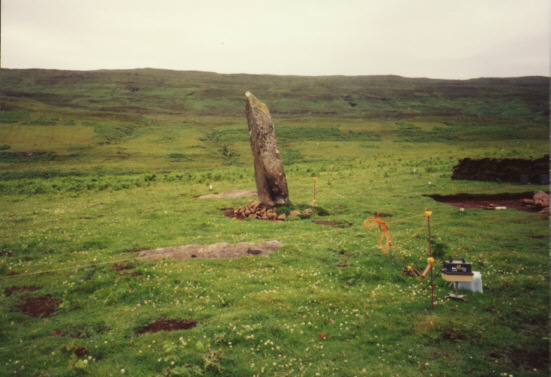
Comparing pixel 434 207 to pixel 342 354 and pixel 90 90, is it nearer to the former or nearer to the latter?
pixel 342 354

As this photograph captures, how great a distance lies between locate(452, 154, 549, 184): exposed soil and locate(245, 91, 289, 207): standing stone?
19669 millimetres

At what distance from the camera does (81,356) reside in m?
8.36

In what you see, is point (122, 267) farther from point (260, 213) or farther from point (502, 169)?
Result: point (502, 169)

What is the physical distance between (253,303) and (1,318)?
7414 millimetres

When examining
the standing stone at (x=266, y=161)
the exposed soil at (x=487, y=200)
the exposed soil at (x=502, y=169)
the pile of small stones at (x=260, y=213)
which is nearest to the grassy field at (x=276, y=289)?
the pile of small stones at (x=260, y=213)

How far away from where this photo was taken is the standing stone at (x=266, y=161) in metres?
22.3

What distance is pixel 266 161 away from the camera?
22.3 meters

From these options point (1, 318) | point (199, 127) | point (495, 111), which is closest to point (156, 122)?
point (199, 127)

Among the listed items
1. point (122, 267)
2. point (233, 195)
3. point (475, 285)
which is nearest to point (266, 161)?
point (233, 195)

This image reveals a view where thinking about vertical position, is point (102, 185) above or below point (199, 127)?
below

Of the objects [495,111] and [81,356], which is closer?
[81,356]

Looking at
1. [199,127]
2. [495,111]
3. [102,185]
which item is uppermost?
[495,111]

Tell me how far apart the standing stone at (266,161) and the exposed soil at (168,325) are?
521 inches

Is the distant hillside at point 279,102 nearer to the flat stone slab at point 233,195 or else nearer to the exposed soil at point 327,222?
the flat stone slab at point 233,195
